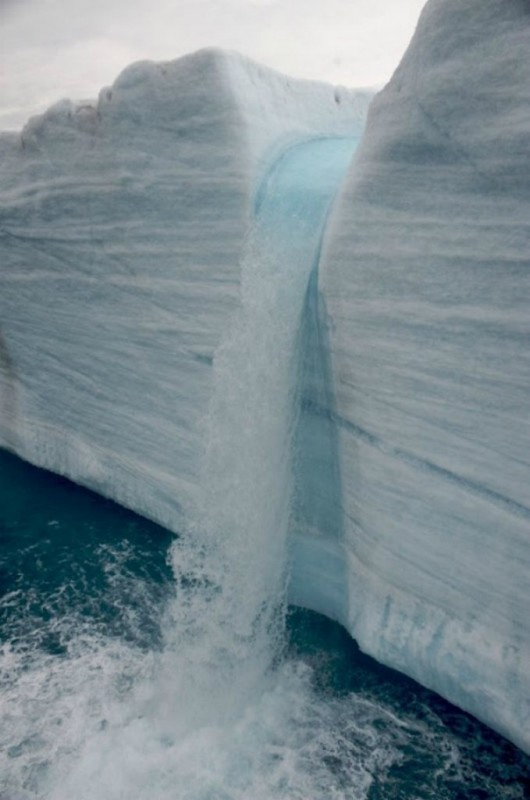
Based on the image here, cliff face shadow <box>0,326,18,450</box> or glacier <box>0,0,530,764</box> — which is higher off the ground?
glacier <box>0,0,530,764</box>

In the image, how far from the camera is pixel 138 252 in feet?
14.8

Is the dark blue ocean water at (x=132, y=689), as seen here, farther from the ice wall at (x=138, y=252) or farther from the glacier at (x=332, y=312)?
the ice wall at (x=138, y=252)

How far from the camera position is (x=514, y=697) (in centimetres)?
291

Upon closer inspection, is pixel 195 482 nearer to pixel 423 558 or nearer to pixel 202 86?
pixel 423 558

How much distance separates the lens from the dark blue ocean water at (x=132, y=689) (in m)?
2.99

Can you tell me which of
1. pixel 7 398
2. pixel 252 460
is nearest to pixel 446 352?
pixel 252 460

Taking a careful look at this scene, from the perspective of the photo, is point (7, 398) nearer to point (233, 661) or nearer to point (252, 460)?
point (252, 460)

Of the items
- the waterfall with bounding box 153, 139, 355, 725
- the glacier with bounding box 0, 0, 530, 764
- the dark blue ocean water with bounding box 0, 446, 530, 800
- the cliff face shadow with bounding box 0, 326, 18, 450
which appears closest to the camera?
the glacier with bounding box 0, 0, 530, 764

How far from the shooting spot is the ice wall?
12.9 ft

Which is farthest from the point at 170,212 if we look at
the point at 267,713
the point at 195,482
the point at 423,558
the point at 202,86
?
the point at 267,713

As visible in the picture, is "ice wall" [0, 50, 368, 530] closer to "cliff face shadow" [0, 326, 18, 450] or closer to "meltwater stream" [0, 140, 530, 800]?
"cliff face shadow" [0, 326, 18, 450]

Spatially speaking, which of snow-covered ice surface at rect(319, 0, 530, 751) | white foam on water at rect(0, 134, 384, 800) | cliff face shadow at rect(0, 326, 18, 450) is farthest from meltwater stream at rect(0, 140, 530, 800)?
cliff face shadow at rect(0, 326, 18, 450)

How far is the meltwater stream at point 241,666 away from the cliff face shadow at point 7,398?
218 cm

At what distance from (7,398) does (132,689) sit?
146 inches
